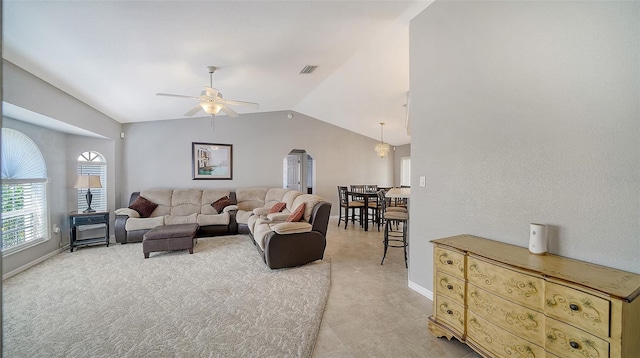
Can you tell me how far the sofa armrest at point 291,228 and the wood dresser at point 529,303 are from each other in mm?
1742

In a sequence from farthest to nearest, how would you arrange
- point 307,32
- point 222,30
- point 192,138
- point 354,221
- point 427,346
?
point 354,221
point 192,138
point 307,32
point 222,30
point 427,346

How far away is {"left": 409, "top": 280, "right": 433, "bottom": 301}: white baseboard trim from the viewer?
2.69 m

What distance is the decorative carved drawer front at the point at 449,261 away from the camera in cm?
195

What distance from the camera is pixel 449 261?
2027 mm

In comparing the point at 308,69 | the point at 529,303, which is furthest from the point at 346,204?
the point at 529,303

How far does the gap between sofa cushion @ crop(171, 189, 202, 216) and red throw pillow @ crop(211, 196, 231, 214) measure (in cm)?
36

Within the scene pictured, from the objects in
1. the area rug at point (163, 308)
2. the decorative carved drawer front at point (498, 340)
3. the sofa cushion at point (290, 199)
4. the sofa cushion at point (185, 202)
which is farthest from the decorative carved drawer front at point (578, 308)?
the sofa cushion at point (185, 202)

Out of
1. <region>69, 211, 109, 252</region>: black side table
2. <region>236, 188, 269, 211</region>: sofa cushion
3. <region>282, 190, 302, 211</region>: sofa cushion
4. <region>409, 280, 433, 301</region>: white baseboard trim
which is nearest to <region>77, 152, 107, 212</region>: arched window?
<region>69, 211, 109, 252</region>: black side table

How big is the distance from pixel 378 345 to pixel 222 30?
320 cm

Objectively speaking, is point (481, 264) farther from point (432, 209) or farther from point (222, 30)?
point (222, 30)

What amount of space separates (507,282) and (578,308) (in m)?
0.33

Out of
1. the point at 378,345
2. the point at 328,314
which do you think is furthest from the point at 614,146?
the point at 328,314

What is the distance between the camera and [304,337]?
206 cm

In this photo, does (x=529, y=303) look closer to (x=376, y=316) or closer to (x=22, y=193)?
(x=376, y=316)
